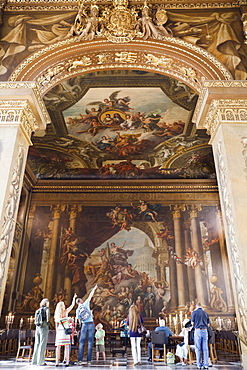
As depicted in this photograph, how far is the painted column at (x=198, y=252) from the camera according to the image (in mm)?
14198

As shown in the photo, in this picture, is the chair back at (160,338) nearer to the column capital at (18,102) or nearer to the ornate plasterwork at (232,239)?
the ornate plasterwork at (232,239)

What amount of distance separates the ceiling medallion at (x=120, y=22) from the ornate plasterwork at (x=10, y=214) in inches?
148

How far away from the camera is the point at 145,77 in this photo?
36.2ft

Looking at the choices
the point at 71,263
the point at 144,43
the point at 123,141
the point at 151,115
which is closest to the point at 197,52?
the point at 144,43

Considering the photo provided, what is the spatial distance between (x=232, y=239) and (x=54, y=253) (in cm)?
1037

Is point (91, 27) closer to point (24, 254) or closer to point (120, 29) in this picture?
point (120, 29)

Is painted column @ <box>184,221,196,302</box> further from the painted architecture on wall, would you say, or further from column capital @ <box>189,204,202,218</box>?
column capital @ <box>189,204,202,218</box>

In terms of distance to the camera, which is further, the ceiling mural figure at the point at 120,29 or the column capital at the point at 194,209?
the column capital at the point at 194,209

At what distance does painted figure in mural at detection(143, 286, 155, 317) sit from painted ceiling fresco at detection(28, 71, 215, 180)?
545 cm

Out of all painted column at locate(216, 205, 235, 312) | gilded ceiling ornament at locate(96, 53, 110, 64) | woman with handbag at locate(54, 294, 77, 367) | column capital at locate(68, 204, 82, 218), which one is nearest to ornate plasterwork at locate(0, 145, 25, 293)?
woman with handbag at locate(54, 294, 77, 367)

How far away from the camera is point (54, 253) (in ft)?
49.8

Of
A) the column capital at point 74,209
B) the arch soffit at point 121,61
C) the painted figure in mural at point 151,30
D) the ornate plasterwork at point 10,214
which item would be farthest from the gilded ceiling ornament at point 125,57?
the column capital at point 74,209

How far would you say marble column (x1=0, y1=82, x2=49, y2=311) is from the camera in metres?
6.48

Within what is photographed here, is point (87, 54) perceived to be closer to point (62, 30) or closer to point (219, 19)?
point (62, 30)
